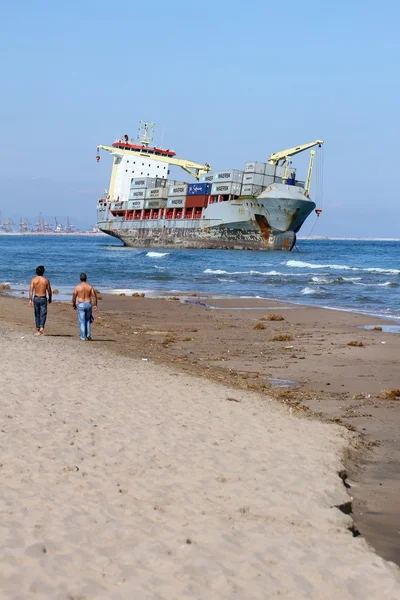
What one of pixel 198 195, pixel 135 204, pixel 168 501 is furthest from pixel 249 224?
pixel 168 501

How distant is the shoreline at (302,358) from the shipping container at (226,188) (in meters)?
56.2

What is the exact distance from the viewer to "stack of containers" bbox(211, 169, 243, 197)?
274 ft

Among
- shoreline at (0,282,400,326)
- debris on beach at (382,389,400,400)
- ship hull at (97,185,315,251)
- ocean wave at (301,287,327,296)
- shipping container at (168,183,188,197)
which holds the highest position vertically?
shipping container at (168,183,188,197)

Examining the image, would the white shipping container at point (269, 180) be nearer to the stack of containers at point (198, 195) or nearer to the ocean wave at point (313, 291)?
the stack of containers at point (198, 195)

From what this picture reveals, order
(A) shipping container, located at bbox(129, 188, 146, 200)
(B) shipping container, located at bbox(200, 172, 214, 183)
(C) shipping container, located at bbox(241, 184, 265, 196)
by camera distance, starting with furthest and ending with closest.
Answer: (A) shipping container, located at bbox(129, 188, 146, 200)
(B) shipping container, located at bbox(200, 172, 214, 183)
(C) shipping container, located at bbox(241, 184, 265, 196)

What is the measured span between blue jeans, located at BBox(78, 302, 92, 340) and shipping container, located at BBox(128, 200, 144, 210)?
84.4 meters

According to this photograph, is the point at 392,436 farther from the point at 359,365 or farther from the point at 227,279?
the point at 227,279

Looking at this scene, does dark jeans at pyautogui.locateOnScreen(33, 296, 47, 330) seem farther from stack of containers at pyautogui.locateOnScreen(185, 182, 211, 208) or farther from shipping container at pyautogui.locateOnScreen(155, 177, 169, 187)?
shipping container at pyautogui.locateOnScreen(155, 177, 169, 187)

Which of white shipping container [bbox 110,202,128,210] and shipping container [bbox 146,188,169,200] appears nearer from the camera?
shipping container [bbox 146,188,169,200]

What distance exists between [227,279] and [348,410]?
110ft

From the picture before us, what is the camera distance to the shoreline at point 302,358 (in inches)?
304

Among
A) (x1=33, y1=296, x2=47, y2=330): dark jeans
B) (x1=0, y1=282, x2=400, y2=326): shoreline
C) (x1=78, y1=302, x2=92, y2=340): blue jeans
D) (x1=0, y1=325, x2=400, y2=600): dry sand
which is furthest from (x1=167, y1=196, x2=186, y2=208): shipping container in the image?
(x1=0, y1=325, x2=400, y2=600): dry sand

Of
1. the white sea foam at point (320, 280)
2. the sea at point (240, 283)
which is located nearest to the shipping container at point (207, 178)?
the sea at point (240, 283)

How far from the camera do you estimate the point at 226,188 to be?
84.3 meters
